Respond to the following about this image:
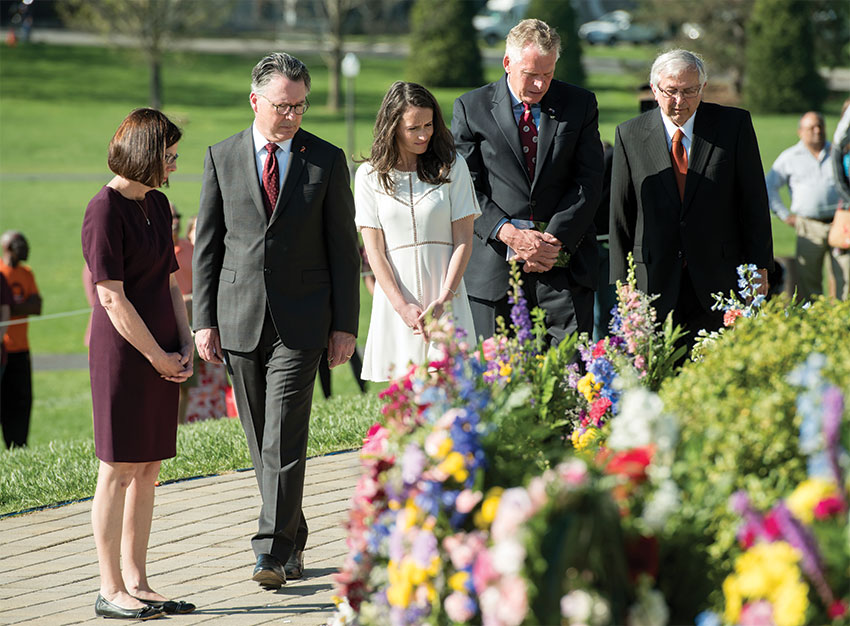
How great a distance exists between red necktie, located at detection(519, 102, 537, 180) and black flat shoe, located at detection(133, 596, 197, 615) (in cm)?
288

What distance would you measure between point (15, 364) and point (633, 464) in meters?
10.4

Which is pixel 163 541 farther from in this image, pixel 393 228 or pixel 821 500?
pixel 821 500

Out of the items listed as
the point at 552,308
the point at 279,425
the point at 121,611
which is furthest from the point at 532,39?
the point at 121,611

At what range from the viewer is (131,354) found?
488cm

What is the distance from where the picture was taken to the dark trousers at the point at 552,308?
6.35 m

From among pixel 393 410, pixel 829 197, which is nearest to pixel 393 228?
pixel 393 410

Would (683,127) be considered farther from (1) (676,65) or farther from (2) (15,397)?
(2) (15,397)

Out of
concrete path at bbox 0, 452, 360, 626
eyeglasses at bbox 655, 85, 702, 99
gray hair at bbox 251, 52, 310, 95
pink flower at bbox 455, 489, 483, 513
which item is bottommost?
concrete path at bbox 0, 452, 360, 626

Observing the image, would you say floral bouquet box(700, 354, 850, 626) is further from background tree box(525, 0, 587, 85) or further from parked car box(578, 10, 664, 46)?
parked car box(578, 10, 664, 46)

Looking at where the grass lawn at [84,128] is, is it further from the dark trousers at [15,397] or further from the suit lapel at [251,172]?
the suit lapel at [251,172]

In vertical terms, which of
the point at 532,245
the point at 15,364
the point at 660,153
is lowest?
the point at 15,364

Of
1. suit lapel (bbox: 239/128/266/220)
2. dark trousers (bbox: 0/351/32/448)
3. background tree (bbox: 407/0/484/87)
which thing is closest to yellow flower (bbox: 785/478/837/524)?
suit lapel (bbox: 239/128/266/220)

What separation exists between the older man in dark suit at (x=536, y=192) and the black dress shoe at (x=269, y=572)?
1.87m

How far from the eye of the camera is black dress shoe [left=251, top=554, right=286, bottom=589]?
16.9 ft
